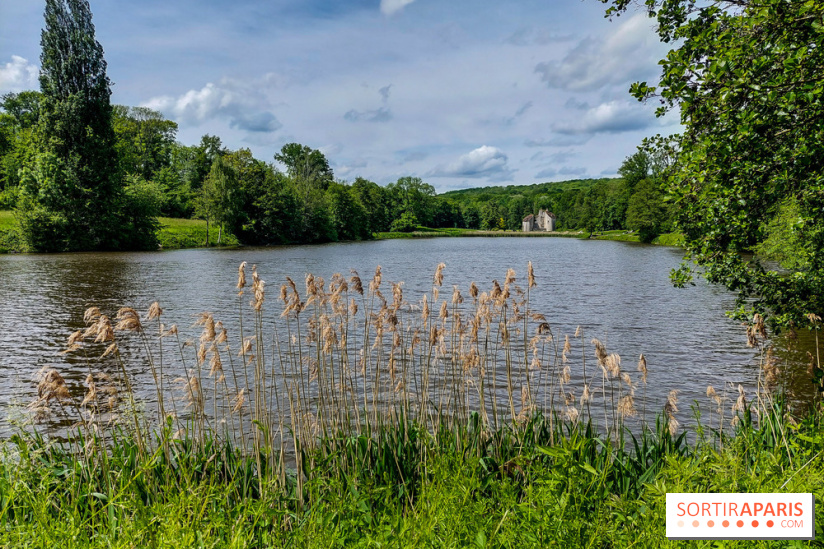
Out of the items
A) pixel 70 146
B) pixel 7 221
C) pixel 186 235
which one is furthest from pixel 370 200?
pixel 7 221

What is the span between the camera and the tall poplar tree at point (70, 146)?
5338 cm

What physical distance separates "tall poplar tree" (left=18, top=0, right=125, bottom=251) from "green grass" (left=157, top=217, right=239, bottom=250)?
11535 mm

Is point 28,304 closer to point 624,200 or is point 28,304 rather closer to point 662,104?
point 662,104

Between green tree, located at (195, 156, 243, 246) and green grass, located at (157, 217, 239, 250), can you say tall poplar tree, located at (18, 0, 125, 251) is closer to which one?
green grass, located at (157, 217, 239, 250)

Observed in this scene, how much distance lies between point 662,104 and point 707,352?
10575 mm

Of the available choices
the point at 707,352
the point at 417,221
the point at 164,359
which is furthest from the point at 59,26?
the point at 417,221

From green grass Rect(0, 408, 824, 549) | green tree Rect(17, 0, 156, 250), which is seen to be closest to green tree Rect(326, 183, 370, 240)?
green tree Rect(17, 0, 156, 250)

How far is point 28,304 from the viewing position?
22969 millimetres

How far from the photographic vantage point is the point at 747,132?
19.0 ft

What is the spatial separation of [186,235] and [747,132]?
74.7 metres

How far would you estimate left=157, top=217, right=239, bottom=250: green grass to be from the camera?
6906 cm

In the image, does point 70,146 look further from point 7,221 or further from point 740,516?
point 740,516

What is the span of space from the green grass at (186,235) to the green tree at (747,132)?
6842cm

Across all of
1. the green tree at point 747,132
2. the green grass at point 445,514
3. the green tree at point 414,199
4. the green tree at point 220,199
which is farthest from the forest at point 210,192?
the green grass at point 445,514
